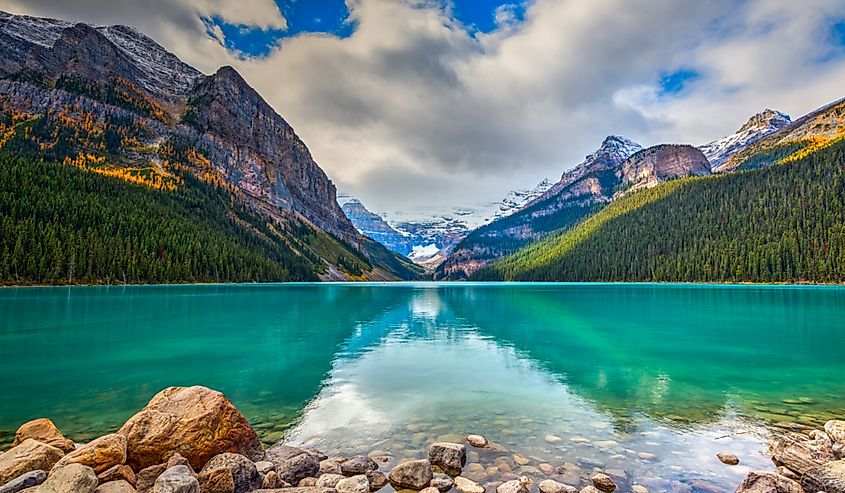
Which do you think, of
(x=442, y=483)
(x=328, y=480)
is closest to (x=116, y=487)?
(x=328, y=480)

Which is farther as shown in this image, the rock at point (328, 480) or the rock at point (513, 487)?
the rock at point (328, 480)

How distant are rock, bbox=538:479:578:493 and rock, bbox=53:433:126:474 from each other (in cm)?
943

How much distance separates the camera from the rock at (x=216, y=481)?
8.97m

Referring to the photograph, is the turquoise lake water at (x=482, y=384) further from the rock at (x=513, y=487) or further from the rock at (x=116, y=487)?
the rock at (x=116, y=487)

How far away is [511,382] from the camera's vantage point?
2219cm

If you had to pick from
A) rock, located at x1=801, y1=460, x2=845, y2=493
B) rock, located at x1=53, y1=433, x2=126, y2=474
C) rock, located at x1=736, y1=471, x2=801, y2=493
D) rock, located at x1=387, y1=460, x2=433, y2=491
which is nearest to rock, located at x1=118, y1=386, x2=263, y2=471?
rock, located at x1=53, y1=433, x2=126, y2=474

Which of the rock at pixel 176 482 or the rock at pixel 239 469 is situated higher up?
the rock at pixel 176 482

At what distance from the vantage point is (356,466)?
11289 mm

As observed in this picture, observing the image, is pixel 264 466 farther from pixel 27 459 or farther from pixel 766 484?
pixel 766 484

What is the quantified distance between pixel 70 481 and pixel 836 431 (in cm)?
1896

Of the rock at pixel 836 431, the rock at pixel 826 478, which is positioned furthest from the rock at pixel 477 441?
the rock at pixel 836 431

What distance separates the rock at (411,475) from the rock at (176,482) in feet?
14.8

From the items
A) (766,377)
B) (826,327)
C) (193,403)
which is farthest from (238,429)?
(826,327)

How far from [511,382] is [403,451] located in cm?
1046
